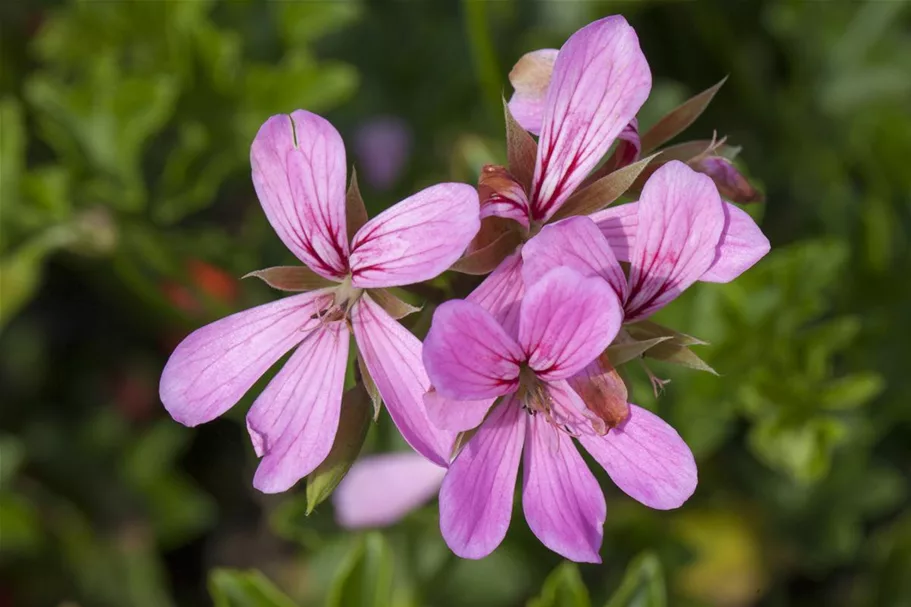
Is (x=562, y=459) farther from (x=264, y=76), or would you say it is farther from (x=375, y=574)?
(x=264, y=76)

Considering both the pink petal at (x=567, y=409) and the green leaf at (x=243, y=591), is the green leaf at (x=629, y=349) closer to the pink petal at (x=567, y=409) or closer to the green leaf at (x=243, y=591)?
the pink petal at (x=567, y=409)

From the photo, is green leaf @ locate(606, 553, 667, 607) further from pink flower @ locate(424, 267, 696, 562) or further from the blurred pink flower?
the blurred pink flower

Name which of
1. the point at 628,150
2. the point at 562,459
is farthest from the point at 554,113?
the point at 562,459

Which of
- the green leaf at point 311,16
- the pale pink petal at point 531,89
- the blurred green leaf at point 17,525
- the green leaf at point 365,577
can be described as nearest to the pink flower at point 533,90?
the pale pink petal at point 531,89

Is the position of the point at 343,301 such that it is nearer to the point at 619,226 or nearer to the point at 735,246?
the point at 619,226

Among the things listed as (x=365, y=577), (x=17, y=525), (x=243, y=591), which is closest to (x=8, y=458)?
(x=17, y=525)

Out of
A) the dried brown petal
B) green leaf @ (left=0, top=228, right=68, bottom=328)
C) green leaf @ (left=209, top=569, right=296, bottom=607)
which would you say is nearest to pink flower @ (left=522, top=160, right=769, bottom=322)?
the dried brown petal
